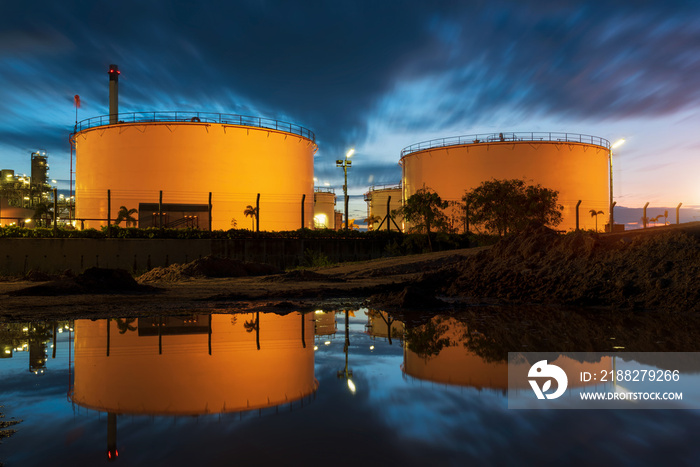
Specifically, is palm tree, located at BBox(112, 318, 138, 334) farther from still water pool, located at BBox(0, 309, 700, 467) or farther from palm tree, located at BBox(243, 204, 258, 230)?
palm tree, located at BBox(243, 204, 258, 230)

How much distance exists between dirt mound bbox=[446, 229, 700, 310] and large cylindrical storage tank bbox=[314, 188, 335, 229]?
42.4m

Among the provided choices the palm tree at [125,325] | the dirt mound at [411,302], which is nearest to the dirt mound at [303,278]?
the dirt mound at [411,302]

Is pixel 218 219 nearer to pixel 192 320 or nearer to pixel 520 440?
pixel 192 320

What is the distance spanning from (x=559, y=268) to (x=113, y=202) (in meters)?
24.3

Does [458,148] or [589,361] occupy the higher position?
[458,148]

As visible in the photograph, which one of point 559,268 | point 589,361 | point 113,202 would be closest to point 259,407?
point 589,361

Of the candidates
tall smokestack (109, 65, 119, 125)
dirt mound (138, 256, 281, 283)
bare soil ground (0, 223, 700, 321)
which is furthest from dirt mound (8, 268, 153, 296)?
tall smokestack (109, 65, 119, 125)

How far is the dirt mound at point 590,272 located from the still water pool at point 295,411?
3.29 metres

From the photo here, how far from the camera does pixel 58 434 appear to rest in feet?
7.27

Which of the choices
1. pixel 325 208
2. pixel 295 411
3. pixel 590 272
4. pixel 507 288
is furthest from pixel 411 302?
pixel 325 208

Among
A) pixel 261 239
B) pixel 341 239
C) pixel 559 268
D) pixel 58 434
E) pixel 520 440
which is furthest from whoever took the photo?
pixel 341 239

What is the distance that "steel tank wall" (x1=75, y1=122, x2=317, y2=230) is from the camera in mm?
25953

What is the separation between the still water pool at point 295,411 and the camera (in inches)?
76.8

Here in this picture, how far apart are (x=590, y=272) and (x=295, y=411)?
6.17 metres
